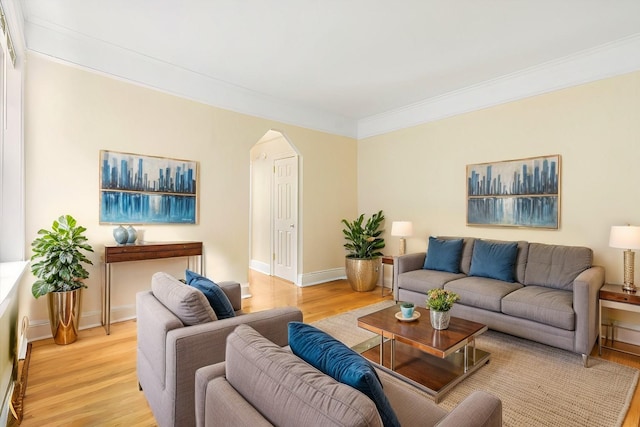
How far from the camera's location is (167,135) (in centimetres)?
385

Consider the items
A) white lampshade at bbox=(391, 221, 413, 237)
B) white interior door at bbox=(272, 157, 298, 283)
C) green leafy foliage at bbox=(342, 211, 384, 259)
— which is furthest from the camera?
white interior door at bbox=(272, 157, 298, 283)

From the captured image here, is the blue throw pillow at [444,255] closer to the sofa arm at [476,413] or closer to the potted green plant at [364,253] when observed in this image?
the potted green plant at [364,253]

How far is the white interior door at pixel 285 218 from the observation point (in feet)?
17.8

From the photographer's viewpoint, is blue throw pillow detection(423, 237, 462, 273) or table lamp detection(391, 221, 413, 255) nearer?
blue throw pillow detection(423, 237, 462, 273)

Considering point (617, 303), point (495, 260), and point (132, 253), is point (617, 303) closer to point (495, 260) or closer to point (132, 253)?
point (495, 260)

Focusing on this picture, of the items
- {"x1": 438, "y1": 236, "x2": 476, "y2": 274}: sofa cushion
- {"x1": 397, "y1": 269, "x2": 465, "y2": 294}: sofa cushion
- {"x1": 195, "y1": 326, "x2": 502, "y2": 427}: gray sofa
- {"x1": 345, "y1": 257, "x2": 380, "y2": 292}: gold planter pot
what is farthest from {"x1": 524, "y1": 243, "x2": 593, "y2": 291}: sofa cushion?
{"x1": 195, "y1": 326, "x2": 502, "y2": 427}: gray sofa

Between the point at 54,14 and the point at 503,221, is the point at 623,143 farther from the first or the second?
the point at 54,14

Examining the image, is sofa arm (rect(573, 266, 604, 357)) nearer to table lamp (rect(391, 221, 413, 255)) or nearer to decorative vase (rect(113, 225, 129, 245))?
table lamp (rect(391, 221, 413, 255))

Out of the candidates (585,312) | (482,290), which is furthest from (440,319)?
(585,312)

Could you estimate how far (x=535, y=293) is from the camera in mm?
3004

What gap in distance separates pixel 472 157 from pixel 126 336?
4.59 metres

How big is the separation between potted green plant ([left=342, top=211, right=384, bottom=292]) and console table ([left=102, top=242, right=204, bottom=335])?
7.94ft

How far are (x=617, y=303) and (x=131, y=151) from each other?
4.99 m

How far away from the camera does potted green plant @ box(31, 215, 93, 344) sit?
2857mm
